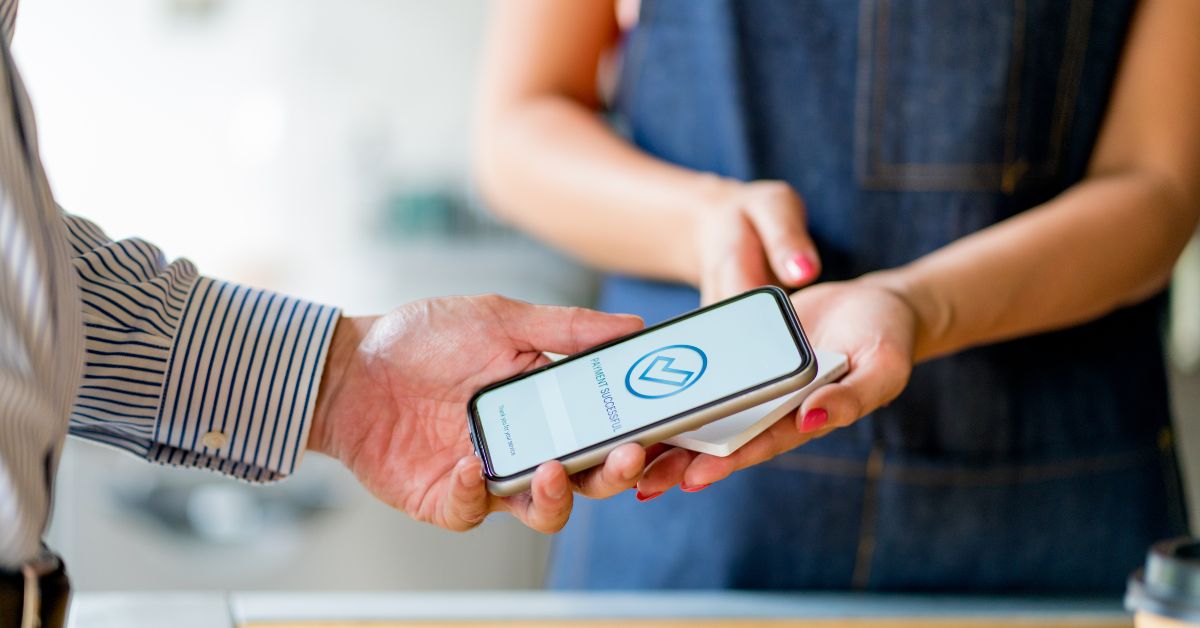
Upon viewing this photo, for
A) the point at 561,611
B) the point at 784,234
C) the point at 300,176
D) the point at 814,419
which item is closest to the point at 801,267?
the point at 784,234

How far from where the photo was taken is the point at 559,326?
561 mm

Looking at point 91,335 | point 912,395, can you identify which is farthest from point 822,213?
point 91,335

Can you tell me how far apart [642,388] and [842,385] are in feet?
0.30

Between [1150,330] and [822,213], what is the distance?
0.26m

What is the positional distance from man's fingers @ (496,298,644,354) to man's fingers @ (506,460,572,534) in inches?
3.3

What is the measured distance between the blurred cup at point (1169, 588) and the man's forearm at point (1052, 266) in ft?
0.54

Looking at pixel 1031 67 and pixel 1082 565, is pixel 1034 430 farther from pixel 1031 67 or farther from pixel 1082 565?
pixel 1031 67

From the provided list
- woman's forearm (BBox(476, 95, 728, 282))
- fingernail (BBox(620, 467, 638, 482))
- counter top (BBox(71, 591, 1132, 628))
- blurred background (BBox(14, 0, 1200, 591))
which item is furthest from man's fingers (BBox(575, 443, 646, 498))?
blurred background (BBox(14, 0, 1200, 591))

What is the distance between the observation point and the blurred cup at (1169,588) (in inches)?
17.9

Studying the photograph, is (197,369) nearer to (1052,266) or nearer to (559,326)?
(559,326)

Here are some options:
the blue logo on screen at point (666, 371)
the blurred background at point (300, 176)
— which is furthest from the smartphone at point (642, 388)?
the blurred background at point (300, 176)

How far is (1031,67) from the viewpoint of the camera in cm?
76

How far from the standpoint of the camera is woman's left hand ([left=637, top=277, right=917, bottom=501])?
0.50 meters

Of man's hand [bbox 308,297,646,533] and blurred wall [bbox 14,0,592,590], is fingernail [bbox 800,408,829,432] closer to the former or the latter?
man's hand [bbox 308,297,646,533]
